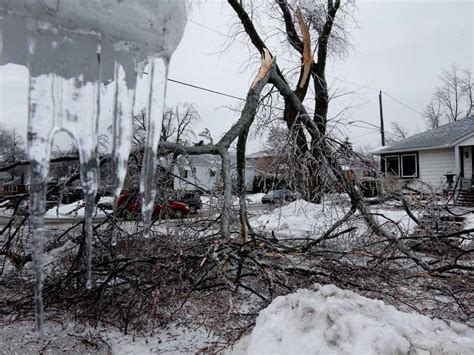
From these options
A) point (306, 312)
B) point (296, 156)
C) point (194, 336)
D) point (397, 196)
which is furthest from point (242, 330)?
point (397, 196)

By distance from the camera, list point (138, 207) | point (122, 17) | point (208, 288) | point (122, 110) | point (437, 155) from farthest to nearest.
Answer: point (437, 155) → point (138, 207) → point (208, 288) → point (122, 110) → point (122, 17)

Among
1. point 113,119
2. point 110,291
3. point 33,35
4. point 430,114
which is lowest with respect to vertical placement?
point 110,291

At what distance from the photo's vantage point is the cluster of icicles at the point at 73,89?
2068 millimetres

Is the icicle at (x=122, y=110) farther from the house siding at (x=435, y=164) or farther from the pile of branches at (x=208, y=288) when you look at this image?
the house siding at (x=435, y=164)

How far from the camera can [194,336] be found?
3.75 m


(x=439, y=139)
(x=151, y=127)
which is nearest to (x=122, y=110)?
(x=151, y=127)

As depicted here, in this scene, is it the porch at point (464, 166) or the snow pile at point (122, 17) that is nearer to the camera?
the snow pile at point (122, 17)

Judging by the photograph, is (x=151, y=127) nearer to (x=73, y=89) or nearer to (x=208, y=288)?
(x=73, y=89)

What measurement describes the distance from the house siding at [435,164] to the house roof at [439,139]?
608 millimetres

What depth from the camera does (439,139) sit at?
74.9 ft

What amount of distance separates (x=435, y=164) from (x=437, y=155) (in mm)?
534

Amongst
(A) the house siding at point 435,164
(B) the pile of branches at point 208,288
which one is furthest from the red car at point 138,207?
(A) the house siding at point 435,164

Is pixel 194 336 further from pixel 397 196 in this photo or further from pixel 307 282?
pixel 397 196

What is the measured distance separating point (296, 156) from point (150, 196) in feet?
13.4
